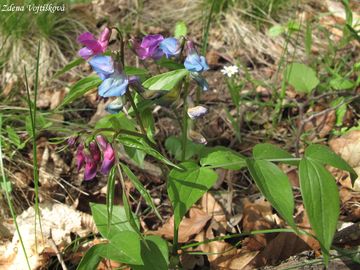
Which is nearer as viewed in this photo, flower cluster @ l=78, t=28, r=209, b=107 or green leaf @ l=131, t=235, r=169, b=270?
flower cluster @ l=78, t=28, r=209, b=107

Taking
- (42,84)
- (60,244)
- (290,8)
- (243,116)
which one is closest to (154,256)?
(60,244)

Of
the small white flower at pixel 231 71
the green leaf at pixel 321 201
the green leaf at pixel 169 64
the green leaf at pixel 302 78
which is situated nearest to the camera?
the green leaf at pixel 321 201

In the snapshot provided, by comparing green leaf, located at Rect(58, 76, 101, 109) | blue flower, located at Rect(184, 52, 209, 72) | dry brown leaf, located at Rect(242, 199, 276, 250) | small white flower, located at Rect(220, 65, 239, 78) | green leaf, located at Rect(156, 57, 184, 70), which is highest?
blue flower, located at Rect(184, 52, 209, 72)

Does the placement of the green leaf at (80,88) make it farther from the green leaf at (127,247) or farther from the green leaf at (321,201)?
the green leaf at (321,201)

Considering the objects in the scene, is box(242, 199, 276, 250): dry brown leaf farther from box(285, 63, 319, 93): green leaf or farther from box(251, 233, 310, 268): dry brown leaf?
box(285, 63, 319, 93): green leaf

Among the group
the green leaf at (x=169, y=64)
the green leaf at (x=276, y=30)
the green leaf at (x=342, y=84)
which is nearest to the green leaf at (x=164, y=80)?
the green leaf at (x=169, y=64)

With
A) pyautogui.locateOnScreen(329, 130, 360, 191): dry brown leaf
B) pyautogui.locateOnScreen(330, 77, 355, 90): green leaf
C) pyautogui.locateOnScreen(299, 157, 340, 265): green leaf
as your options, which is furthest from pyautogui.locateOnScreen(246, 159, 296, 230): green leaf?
pyautogui.locateOnScreen(330, 77, 355, 90): green leaf

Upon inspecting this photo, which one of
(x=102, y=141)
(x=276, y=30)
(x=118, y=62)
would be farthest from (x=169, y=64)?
(x=276, y=30)
